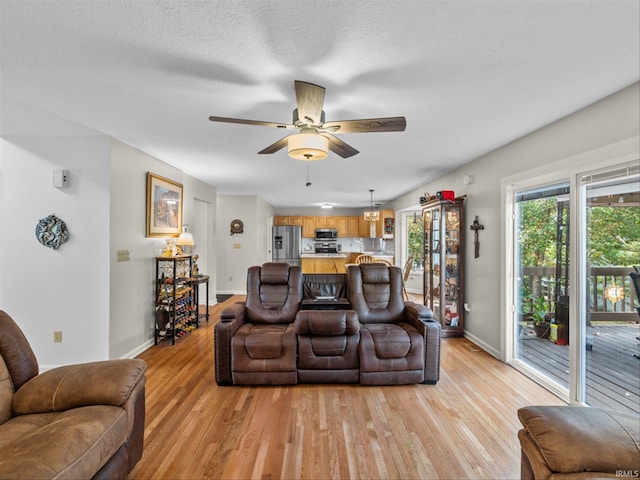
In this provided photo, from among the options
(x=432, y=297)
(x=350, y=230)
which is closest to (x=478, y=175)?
(x=432, y=297)

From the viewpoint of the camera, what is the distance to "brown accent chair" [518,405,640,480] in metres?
1.12

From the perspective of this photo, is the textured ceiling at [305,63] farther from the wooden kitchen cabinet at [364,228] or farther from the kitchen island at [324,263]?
the wooden kitchen cabinet at [364,228]

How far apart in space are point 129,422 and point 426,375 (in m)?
2.43

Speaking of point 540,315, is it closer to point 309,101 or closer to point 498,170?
point 498,170

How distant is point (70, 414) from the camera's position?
1470 millimetres

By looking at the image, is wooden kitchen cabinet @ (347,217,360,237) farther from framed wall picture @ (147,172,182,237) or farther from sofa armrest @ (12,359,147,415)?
sofa armrest @ (12,359,147,415)

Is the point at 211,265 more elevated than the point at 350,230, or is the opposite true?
the point at 350,230

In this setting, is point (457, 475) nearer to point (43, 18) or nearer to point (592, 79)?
point (592, 79)

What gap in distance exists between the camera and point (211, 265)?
6289 mm

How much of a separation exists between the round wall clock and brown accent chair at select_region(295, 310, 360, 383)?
5.03 m

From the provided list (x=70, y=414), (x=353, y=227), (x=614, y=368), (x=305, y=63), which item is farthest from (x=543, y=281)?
(x=353, y=227)


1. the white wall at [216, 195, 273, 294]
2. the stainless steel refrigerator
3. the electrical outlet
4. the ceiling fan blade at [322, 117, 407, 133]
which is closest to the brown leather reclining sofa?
the electrical outlet

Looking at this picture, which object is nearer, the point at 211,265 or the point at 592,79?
the point at 592,79

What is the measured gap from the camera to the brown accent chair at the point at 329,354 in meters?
2.92
